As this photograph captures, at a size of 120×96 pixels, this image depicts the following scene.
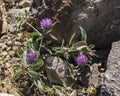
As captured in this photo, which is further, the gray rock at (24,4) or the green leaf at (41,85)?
the gray rock at (24,4)

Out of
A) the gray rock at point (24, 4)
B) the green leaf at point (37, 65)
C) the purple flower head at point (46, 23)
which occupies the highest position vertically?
the gray rock at point (24, 4)

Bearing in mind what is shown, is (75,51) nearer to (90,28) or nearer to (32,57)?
(90,28)

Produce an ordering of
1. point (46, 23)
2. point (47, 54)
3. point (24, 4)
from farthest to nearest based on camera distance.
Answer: point (24, 4)
point (47, 54)
point (46, 23)

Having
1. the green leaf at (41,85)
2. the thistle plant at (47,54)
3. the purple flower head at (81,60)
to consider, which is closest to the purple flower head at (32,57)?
the thistle plant at (47,54)

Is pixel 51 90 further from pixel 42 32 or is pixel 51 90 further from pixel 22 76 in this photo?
pixel 42 32

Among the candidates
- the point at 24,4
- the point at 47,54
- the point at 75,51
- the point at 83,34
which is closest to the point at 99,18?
the point at 83,34

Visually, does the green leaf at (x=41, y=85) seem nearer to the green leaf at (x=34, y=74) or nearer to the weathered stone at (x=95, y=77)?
the green leaf at (x=34, y=74)
